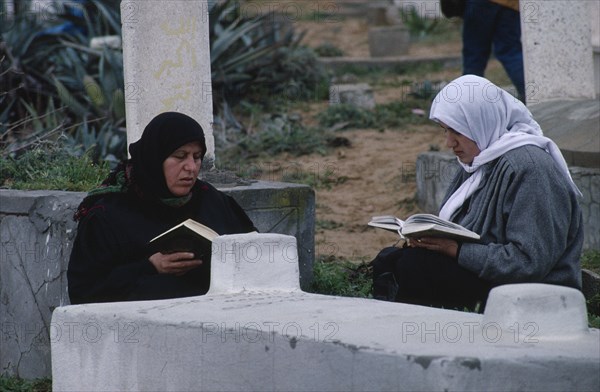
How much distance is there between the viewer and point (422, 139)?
393 inches

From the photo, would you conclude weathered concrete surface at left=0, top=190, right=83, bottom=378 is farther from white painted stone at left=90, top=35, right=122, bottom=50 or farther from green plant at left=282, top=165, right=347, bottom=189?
white painted stone at left=90, top=35, right=122, bottom=50

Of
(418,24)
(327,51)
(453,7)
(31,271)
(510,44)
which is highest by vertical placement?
(418,24)

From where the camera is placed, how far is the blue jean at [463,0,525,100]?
29.1ft

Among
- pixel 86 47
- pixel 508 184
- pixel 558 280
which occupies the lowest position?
pixel 558 280

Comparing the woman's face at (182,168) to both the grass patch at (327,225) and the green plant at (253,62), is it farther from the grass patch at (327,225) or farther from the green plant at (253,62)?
the green plant at (253,62)

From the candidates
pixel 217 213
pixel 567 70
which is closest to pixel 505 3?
pixel 567 70

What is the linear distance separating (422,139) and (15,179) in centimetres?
451

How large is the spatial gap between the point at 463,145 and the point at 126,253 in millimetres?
1347

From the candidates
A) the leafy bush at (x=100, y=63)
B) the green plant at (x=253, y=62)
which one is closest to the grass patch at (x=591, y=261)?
the leafy bush at (x=100, y=63)

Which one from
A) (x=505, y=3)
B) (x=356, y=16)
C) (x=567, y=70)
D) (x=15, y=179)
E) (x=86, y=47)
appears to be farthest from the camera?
(x=356, y=16)

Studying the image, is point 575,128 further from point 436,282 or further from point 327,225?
point 436,282

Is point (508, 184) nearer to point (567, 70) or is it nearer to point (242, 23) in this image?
point (567, 70)

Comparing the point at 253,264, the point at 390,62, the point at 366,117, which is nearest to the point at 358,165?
the point at 366,117

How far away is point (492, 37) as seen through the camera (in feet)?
29.6
